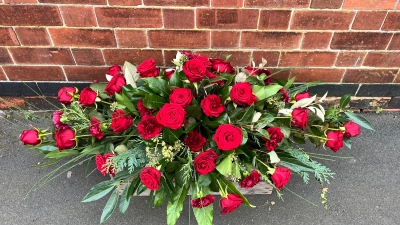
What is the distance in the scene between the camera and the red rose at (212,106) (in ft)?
4.35

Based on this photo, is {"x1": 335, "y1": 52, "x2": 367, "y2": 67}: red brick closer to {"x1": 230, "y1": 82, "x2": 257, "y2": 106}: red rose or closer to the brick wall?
the brick wall

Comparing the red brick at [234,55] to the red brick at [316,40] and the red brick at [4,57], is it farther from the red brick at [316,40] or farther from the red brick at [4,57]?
the red brick at [4,57]

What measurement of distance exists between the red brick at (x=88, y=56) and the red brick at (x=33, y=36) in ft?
0.50

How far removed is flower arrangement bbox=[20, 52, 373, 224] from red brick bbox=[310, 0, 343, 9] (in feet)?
1.39

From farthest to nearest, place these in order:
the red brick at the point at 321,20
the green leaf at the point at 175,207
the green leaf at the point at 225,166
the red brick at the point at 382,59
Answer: the red brick at the point at 382,59
the red brick at the point at 321,20
the green leaf at the point at 175,207
the green leaf at the point at 225,166

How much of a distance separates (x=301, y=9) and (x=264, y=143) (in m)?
0.67

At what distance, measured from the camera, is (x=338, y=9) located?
1633mm

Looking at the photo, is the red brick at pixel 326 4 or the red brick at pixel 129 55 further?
the red brick at pixel 129 55

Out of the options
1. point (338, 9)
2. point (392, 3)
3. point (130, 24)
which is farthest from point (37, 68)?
point (392, 3)

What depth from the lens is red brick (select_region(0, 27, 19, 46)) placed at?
172 cm

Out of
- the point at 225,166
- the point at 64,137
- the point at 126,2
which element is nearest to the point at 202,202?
the point at 225,166

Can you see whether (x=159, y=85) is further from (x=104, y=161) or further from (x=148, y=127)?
(x=104, y=161)

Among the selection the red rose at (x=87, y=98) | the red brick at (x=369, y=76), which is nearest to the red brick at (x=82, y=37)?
the red rose at (x=87, y=98)

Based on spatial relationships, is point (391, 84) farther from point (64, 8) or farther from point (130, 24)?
point (64, 8)
